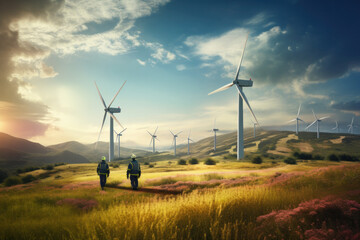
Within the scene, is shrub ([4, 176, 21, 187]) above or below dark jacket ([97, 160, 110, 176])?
below

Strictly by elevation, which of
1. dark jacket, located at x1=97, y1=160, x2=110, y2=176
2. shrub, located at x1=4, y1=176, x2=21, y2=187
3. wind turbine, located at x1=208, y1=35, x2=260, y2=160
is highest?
wind turbine, located at x1=208, y1=35, x2=260, y2=160

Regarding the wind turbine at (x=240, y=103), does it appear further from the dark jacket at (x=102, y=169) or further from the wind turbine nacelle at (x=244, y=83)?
the dark jacket at (x=102, y=169)

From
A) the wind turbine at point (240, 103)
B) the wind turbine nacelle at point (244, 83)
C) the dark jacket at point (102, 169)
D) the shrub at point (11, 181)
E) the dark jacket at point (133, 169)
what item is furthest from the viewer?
the wind turbine nacelle at point (244, 83)

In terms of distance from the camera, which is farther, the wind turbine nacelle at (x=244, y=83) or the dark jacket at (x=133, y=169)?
the wind turbine nacelle at (x=244, y=83)

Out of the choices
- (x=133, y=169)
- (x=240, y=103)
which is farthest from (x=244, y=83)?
(x=133, y=169)

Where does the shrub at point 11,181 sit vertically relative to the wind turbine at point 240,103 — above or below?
below

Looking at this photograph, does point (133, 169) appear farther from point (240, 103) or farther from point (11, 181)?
point (240, 103)

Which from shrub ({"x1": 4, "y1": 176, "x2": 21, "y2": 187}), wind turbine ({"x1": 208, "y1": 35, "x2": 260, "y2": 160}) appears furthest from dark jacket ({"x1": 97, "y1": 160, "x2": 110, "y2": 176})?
wind turbine ({"x1": 208, "y1": 35, "x2": 260, "y2": 160})

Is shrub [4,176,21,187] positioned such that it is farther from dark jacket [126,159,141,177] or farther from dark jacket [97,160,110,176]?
dark jacket [126,159,141,177]

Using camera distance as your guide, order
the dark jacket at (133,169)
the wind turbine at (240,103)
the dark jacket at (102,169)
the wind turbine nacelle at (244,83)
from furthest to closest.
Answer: the wind turbine nacelle at (244,83)
the wind turbine at (240,103)
the dark jacket at (102,169)
the dark jacket at (133,169)

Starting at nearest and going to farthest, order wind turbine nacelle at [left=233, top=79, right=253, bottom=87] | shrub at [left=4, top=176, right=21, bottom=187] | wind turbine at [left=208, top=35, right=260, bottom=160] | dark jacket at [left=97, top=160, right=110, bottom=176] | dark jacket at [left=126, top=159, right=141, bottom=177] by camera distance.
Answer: dark jacket at [left=126, top=159, right=141, bottom=177], dark jacket at [left=97, top=160, right=110, bottom=176], shrub at [left=4, top=176, right=21, bottom=187], wind turbine at [left=208, top=35, right=260, bottom=160], wind turbine nacelle at [left=233, top=79, right=253, bottom=87]

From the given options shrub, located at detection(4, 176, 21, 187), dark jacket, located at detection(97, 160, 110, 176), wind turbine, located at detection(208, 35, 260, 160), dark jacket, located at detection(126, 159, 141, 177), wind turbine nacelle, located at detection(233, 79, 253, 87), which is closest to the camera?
dark jacket, located at detection(126, 159, 141, 177)

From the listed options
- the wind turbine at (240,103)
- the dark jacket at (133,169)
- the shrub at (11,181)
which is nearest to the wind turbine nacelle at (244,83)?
the wind turbine at (240,103)

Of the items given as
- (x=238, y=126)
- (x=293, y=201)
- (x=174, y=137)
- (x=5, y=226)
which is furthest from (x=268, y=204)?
(x=174, y=137)
